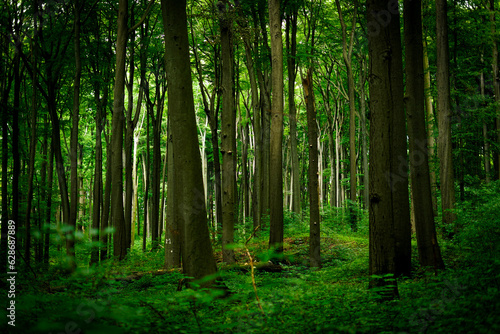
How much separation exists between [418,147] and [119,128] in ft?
25.8

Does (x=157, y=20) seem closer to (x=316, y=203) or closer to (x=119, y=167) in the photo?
(x=119, y=167)

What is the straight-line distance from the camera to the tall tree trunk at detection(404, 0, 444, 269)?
6562 millimetres

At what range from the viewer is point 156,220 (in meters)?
16.9

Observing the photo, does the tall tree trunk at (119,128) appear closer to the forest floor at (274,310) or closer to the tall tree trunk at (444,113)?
the forest floor at (274,310)

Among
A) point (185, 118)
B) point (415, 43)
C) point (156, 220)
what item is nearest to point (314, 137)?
point (415, 43)

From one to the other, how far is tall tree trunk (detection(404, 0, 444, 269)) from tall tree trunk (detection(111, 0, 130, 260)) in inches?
278

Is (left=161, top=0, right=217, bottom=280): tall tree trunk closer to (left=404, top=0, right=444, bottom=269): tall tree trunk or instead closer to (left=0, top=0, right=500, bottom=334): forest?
(left=0, top=0, right=500, bottom=334): forest

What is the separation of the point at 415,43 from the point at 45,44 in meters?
11.1

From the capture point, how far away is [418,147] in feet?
22.7

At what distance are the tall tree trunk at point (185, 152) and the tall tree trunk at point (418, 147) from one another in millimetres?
4194

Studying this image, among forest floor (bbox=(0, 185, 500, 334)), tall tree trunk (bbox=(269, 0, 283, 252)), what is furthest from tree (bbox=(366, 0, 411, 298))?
tall tree trunk (bbox=(269, 0, 283, 252))

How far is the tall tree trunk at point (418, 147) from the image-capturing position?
6562 mm

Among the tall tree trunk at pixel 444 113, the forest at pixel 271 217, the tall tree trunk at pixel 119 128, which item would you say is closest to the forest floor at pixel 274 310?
the forest at pixel 271 217

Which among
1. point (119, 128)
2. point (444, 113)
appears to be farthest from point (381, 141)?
point (119, 128)
